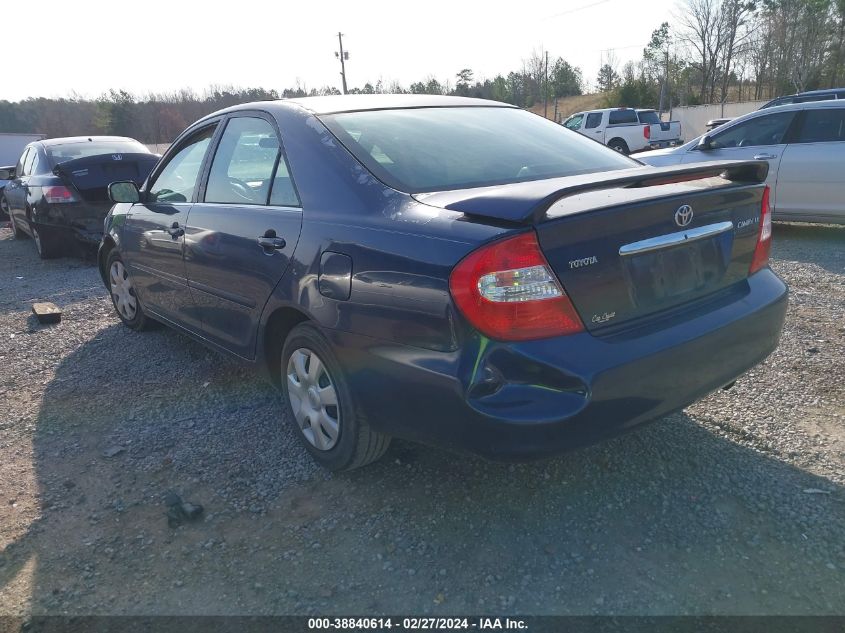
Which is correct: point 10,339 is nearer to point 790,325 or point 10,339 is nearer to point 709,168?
point 709,168

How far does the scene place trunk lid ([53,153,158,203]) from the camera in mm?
8227

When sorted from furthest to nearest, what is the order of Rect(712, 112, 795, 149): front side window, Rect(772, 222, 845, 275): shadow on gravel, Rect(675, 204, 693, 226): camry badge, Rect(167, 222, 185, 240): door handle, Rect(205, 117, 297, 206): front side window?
Rect(712, 112, 795, 149): front side window, Rect(772, 222, 845, 275): shadow on gravel, Rect(167, 222, 185, 240): door handle, Rect(205, 117, 297, 206): front side window, Rect(675, 204, 693, 226): camry badge

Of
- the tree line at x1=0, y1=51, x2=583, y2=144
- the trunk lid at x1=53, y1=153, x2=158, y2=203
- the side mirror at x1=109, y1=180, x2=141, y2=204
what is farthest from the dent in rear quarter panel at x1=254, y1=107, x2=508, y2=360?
the tree line at x1=0, y1=51, x2=583, y2=144

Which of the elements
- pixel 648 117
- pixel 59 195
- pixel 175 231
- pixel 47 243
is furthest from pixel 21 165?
pixel 648 117

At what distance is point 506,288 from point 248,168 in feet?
6.19

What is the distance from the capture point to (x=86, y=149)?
9.12m

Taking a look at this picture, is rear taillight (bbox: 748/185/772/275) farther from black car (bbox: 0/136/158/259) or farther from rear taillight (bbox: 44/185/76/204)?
rear taillight (bbox: 44/185/76/204)

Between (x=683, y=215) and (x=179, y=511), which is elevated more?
(x=683, y=215)

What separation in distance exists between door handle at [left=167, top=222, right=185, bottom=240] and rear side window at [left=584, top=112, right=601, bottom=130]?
901 inches

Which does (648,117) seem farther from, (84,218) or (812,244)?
(84,218)

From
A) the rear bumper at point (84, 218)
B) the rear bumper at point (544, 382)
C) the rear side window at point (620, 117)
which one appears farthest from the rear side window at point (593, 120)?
the rear bumper at point (544, 382)

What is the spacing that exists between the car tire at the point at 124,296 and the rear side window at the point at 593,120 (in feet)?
72.4

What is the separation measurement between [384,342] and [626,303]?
2.88ft

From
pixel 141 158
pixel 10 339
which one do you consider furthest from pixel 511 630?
pixel 141 158
